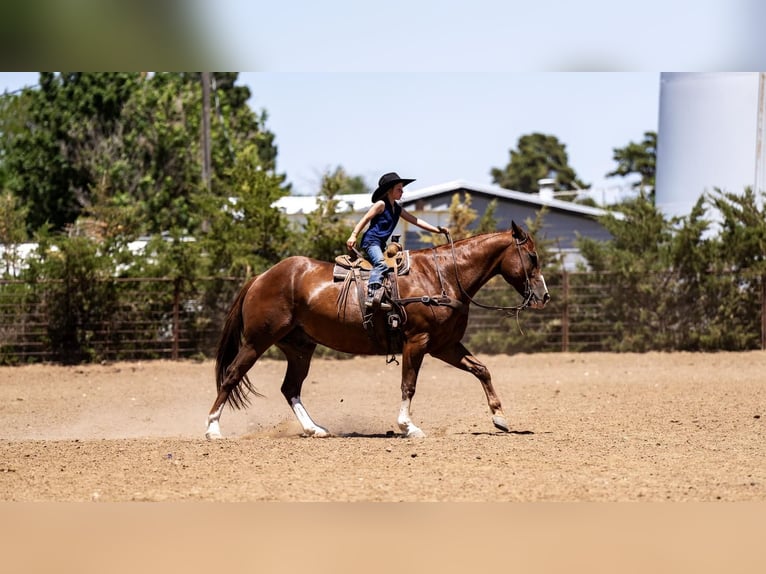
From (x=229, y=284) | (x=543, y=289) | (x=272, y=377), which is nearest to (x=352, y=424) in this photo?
(x=543, y=289)

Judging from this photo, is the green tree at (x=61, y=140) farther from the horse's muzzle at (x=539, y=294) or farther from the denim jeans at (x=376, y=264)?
the horse's muzzle at (x=539, y=294)

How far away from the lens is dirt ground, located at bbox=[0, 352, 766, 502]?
7.34 metres

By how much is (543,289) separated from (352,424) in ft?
10.2

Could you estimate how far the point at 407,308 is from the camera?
10109mm

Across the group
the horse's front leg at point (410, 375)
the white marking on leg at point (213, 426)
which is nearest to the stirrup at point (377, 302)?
the horse's front leg at point (410, 375)

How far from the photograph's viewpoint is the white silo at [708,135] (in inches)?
1101

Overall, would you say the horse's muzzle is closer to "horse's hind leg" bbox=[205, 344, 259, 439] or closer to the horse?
the horse

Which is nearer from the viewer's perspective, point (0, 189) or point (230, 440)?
point (230, 440)

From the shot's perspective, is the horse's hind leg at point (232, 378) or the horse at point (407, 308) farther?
the horse's hind leg at point (232, 378)

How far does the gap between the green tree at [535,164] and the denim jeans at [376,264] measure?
214ft

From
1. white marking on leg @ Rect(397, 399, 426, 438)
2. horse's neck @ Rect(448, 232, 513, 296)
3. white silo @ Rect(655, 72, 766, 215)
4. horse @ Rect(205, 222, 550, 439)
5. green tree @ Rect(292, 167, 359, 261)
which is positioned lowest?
white marking on leg @ Rect(397, 399, 426, 438)

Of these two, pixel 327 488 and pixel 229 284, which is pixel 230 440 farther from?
pixel 229 284

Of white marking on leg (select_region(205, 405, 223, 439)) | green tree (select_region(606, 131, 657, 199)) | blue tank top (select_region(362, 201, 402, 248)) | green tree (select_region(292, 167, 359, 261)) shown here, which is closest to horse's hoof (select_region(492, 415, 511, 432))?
blue tank top (select_region(362, 201, 402, 248))

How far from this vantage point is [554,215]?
33812mm
